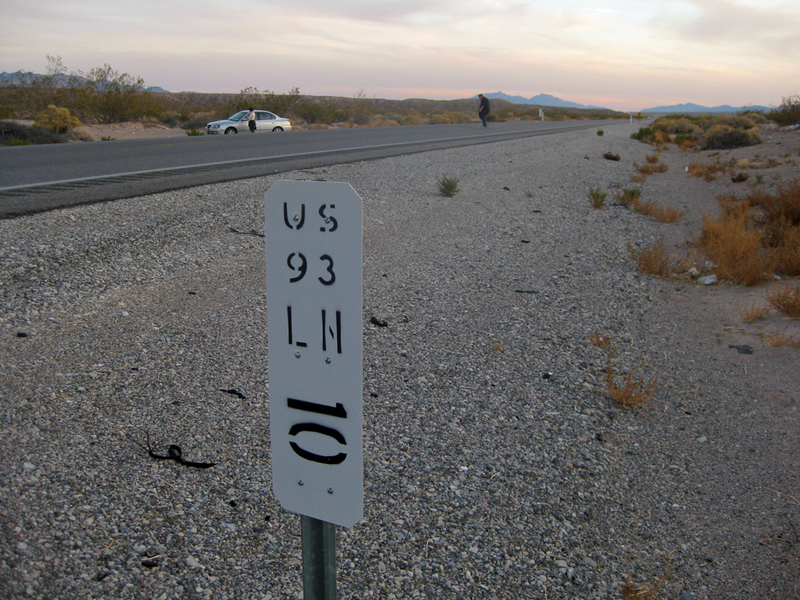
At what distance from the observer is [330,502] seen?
129 centimetres

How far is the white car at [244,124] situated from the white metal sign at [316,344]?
25.6 meters

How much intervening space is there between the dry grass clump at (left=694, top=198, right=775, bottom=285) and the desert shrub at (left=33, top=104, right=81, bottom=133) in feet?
74.2

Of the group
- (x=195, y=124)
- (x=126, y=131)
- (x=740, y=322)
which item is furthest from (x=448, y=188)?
(x=195, y=124)

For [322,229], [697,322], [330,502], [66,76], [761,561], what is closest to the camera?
[322,229]

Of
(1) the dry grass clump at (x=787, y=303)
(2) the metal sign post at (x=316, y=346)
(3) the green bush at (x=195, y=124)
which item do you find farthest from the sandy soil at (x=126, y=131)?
(2) the metal sign post at (x=316, y=346)

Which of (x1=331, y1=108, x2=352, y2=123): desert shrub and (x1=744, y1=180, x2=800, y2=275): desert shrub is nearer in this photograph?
(x1=744, y1=180, x2=800, y2=275): desert shrub

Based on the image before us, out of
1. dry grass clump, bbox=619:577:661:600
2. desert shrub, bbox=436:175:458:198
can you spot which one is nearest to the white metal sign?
dry grass clump, bbox=619:577:661:600

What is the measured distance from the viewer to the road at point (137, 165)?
805 centimetres

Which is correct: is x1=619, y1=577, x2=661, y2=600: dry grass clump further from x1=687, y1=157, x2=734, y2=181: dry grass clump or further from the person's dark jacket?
the person's dark jacket

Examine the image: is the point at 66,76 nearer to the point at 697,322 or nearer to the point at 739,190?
the point at 739,190

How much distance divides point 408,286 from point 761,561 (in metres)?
4.06

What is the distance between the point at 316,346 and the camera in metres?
1.22

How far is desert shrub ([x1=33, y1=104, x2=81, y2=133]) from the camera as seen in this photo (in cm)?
2177

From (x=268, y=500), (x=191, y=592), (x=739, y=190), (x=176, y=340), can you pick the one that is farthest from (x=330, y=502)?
(x=739, y=190)
